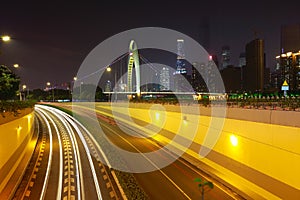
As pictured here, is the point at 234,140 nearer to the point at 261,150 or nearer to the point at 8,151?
the point at 261,150

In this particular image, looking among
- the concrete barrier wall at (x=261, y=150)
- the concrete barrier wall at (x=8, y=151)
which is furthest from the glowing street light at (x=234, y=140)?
the concrete barrier wall at (x=8, y=151)

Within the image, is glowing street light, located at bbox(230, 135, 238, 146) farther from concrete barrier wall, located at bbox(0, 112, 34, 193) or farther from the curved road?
concrete barrier wall, located at bbox(0, 112, 34, 193)

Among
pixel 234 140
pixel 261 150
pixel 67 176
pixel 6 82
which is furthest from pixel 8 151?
pixel 261 150

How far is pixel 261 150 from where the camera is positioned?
627 inches

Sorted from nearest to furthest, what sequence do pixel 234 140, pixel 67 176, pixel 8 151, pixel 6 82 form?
pixel 8 151
pixel 67 176
pixel 234 140
pixel 6 82

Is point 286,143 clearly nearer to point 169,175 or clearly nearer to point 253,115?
point 253,115

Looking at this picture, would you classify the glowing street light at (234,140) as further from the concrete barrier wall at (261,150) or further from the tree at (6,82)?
the tree at (6,82)

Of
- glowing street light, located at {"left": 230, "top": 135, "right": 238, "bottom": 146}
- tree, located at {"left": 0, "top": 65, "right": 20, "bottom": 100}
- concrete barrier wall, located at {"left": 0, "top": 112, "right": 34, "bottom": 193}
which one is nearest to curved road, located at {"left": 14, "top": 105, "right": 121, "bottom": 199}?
concrete barrier wall, located at {"left": 0, "top": 112, "right": 34, "bottom": 193}

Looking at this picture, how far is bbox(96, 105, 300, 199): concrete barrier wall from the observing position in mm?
13672

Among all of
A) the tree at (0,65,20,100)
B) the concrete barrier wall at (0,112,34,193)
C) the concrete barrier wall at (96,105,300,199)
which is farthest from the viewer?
the tree at (0,65,20,100)

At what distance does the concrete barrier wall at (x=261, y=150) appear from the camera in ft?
44.9

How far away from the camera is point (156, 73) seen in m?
108

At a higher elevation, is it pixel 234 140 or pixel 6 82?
pixel 6 82

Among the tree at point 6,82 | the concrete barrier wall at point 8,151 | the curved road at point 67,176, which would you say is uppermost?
the tree at point 6,82
